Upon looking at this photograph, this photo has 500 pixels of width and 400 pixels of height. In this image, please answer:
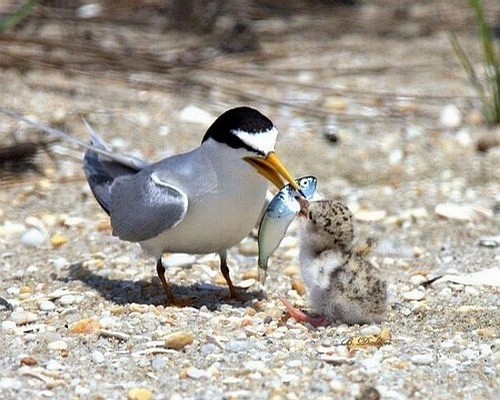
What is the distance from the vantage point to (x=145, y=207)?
4434 mm

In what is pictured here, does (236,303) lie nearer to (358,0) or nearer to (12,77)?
(12,77)

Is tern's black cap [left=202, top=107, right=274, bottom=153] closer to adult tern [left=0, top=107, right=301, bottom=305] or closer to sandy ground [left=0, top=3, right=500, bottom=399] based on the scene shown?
adult tern [left=0, top=107, right=301, bottom=305]

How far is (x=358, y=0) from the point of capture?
972 centimetres

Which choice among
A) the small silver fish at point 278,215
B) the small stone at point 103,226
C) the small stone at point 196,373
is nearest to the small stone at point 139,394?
the small stone at point 196,373

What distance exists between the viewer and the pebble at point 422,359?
3662mm

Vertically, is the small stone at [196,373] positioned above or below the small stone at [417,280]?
above

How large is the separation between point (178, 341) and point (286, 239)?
169 cm

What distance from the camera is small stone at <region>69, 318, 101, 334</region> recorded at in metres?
4.03

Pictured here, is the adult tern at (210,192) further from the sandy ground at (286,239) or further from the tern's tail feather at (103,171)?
the tern's tail feather at (103,171)

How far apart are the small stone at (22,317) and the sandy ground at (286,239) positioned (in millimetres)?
25

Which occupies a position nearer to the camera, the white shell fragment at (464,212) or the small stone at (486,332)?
the small stone at (486,332)

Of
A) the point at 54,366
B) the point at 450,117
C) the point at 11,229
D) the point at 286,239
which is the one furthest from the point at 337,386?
the point at 450,117

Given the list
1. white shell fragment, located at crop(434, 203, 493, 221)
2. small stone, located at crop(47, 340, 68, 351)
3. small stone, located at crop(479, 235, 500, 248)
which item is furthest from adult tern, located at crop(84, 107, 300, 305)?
white shell fragment, located at crop(434, 203, 493, 221)

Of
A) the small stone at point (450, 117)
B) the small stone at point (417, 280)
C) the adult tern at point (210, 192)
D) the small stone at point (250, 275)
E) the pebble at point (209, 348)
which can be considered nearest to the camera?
the pebble at point (209, 348)
